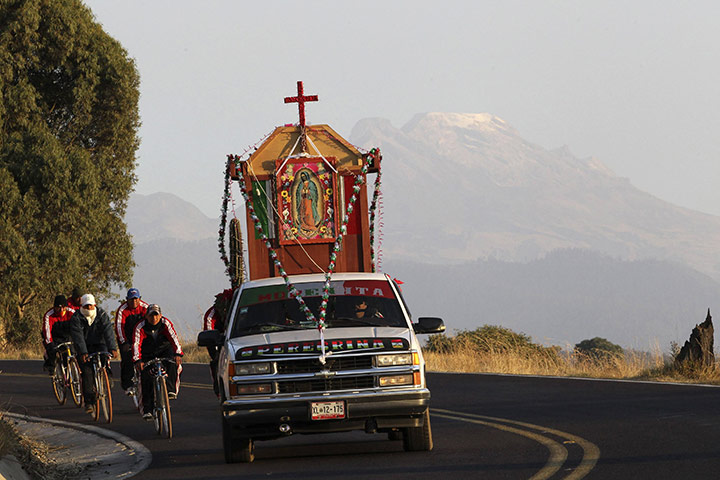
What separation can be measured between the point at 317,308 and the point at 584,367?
14.0 meters

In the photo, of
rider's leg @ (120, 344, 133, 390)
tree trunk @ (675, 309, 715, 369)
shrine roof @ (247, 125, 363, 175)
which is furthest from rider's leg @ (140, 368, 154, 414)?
tree trunk @ (675, 309, 715, 369)

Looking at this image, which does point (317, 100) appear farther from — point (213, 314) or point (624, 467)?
point (624, 467)

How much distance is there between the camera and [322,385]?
1159 cm

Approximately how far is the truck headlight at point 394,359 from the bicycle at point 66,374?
870cm

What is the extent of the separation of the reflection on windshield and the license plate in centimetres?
113

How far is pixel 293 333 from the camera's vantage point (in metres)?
12.0

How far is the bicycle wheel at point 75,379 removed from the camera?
19094mm

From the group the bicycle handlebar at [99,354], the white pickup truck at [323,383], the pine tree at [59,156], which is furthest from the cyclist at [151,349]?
the pine tree at [59,156]

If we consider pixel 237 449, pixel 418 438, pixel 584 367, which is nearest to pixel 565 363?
pixel 584 367

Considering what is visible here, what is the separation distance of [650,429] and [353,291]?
147 inches

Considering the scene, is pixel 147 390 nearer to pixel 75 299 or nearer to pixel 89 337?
pixel 89 337

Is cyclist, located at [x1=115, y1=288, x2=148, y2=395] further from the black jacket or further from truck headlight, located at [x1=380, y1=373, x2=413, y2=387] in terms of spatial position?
truck headlight, located at [x1=380, y1=373, x2=413, y2=387]

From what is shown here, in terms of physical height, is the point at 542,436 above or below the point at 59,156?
below

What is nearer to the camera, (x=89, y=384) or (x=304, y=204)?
(x=89, y=384)
